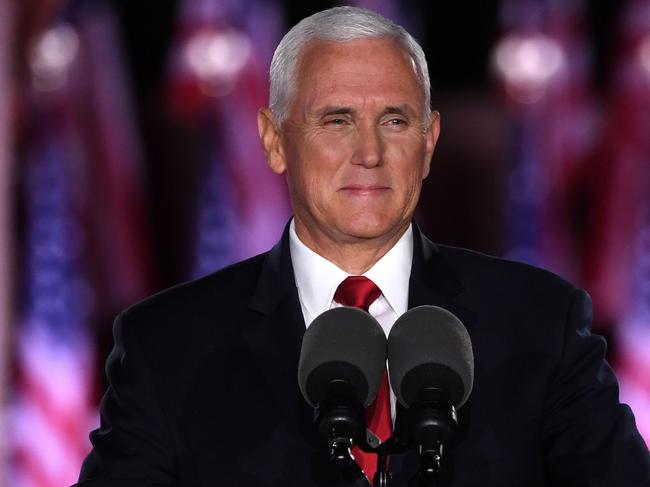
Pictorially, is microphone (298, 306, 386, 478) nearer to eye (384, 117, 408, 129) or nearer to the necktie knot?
the necktie knot

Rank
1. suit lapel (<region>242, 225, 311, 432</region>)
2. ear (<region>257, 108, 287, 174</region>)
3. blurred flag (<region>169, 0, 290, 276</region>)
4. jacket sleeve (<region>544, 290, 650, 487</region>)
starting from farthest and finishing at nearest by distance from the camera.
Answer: blurred flag (<region>169, 0, 290, 276</region>)
ear (<region>257, 108, 287, 174</region>)
suit lapel (<region>242, 225, 311, 432</region>)
jacket sleeve (<region>544, 290, 650, 487</region>)

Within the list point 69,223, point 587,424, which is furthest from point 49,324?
point 587,424

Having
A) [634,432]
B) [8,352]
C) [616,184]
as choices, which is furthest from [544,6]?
[634,432]

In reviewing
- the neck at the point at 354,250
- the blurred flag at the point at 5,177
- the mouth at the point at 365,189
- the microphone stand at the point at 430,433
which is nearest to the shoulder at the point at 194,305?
the neck at the point at 354,250

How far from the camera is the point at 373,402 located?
1.50 meters

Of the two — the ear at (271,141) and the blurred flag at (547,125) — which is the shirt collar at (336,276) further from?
the blurred flag at (547,125)

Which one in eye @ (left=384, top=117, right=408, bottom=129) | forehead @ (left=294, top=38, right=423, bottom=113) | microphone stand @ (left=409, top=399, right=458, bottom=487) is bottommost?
microphone stand @ (left=409, top=399, right=458, bottom=487)

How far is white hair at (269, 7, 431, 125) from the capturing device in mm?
1681

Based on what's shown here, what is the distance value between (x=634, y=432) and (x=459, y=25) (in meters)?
2.79

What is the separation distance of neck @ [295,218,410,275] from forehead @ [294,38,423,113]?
0.70ft

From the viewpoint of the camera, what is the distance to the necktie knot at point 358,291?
5.35 feet

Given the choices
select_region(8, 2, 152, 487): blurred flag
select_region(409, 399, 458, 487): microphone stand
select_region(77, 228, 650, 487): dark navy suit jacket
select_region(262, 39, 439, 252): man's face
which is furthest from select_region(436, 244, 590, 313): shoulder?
select_region(8, 2, 152, 487): blurred flag

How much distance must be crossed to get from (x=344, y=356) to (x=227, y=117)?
302 cm

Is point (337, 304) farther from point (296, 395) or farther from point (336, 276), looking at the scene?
point (296, 395)
